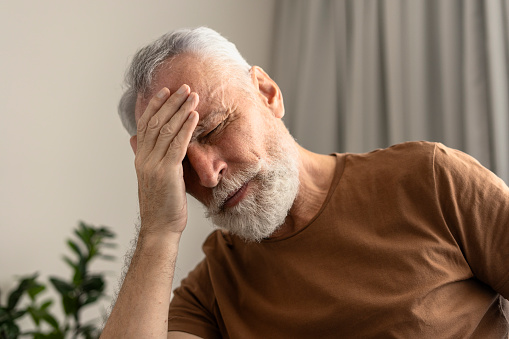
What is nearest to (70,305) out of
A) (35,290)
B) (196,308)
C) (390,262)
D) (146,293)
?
(35,290)

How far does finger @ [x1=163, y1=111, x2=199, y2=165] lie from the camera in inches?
43.5

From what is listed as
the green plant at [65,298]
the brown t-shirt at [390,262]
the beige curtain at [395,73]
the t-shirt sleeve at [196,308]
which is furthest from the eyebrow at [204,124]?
the beige curtain at [395,73]

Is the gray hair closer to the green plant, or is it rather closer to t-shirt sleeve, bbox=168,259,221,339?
t-shirt sleeve, bbox=168,259,221,339

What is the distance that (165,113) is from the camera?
1.13m

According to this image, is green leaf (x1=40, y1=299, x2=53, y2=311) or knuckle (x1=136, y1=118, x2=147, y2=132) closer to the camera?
knuckle (x1=136, y1=118, x2=147, y2=132)

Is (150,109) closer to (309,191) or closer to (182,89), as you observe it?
(182,89)

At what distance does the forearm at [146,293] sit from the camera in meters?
1.06

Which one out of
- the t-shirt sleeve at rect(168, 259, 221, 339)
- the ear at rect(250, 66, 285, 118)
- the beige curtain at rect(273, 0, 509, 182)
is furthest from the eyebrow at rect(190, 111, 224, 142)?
the beige curtain at rect(273, 0, 509, 182)

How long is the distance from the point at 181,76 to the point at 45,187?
1154mm

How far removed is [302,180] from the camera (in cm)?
127

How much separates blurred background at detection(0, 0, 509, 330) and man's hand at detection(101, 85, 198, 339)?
1.02 metres

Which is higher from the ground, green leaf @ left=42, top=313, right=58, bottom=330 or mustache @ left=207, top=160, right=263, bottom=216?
mustache @ left=207, top=160, right=263, bottom=216

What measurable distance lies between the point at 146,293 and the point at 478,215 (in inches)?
29.2

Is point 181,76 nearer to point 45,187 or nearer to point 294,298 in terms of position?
point 294,298
